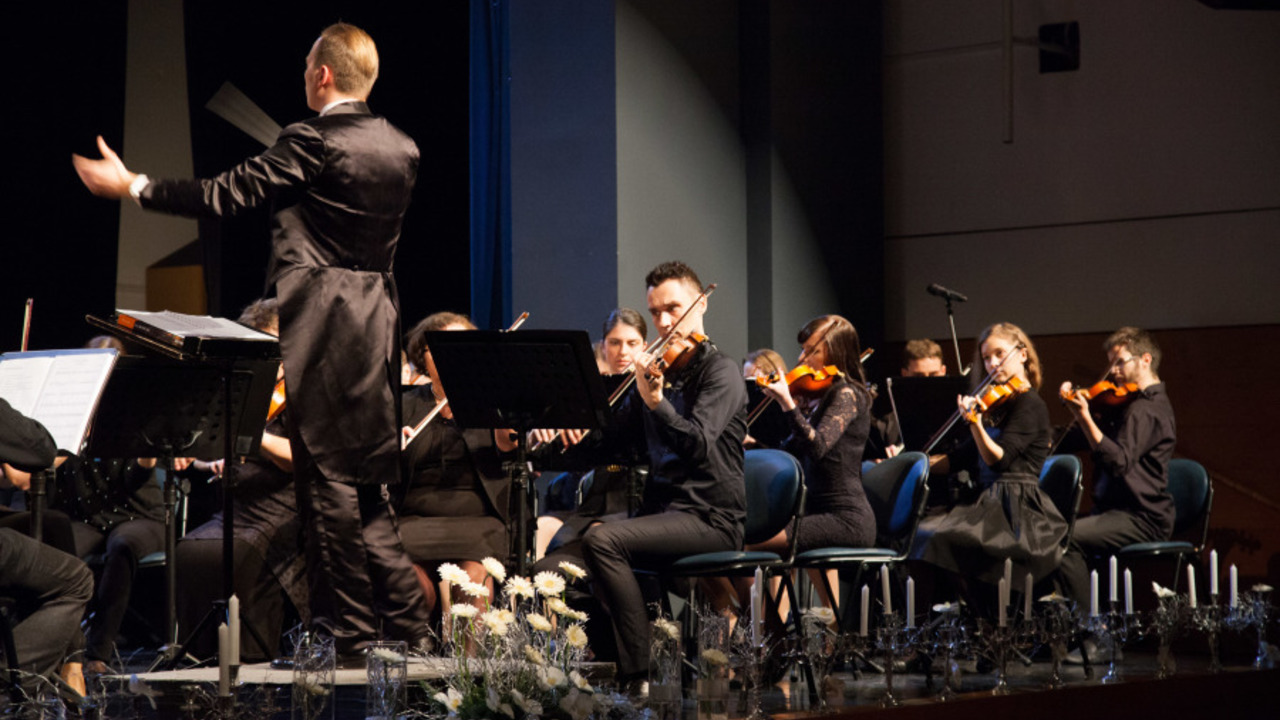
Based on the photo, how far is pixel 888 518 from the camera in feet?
16.0

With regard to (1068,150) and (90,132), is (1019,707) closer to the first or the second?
(1068,150)

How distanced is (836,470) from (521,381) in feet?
4.87

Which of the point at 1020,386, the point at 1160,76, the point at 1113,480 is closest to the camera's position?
the point at 1020,386

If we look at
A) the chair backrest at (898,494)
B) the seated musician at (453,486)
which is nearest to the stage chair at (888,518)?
the chair backrest at (898,494)

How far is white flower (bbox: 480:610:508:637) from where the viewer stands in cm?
277

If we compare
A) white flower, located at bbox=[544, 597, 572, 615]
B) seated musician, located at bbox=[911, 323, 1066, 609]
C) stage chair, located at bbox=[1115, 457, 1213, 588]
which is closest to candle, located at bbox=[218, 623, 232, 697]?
white flower, located at bbox=[544, 597, 572, 615]

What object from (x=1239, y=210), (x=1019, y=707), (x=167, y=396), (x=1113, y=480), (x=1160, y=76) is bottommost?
(x=1019, y=707)

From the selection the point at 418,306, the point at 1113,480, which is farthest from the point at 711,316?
the point at 1113,480

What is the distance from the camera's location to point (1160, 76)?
7133 millimetres

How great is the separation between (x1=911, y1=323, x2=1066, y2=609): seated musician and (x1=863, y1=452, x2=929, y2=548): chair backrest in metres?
0.33

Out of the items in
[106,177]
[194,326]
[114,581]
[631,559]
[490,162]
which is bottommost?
[114,581]

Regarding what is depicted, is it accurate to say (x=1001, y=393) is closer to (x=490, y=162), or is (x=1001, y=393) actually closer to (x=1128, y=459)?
(x=1128, y=459)

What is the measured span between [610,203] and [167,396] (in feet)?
8.11

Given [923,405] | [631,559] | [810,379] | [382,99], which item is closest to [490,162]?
[382,99]
